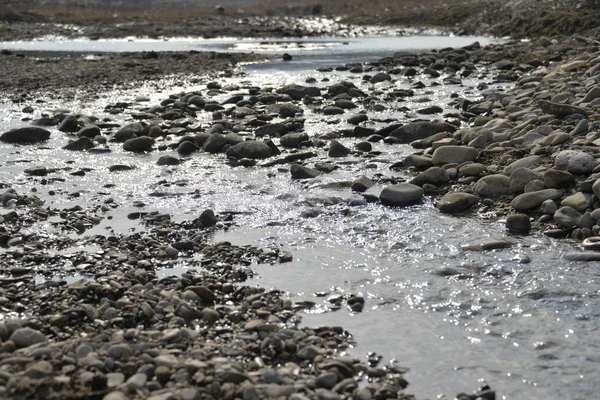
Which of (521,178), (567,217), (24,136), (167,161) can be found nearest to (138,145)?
(167,161)

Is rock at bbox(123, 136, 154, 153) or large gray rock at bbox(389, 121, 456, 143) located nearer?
rock at bbox(123, 136, 154, 153)

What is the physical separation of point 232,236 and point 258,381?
4183 mm

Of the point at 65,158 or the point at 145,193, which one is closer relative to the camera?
the point at 145,193

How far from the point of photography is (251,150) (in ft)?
47.6

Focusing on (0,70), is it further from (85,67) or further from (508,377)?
(508,377)

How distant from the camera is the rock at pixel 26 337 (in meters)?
6.25

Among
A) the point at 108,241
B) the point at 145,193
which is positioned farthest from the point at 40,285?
the point at 145,193

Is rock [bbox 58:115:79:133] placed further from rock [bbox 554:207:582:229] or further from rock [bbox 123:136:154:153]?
rock [bbox 554:207:582:229]

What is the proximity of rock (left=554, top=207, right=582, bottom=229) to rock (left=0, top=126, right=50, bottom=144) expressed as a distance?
11274 millimetres

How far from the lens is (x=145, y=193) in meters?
12.1

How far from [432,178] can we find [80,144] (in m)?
7.66

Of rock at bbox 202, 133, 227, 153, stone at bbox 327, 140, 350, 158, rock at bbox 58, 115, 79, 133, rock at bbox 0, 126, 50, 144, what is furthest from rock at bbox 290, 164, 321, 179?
rock at bbox 58, 115, 79, 133

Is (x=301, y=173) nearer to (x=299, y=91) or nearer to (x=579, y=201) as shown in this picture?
(x=579, y=201)

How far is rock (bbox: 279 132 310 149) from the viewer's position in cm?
1541
